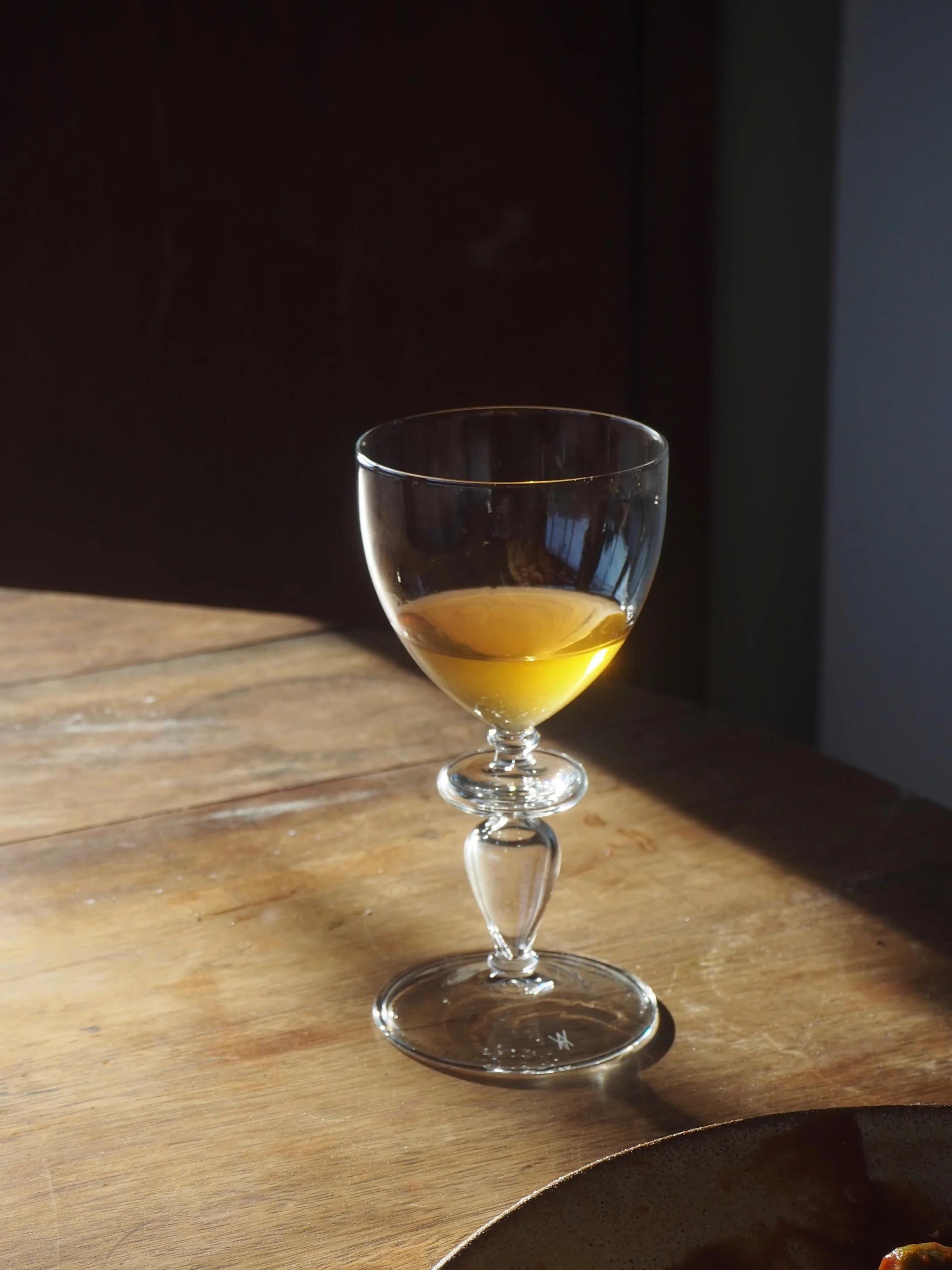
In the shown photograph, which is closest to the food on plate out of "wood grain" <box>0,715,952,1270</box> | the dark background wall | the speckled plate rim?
the speckled plate rim

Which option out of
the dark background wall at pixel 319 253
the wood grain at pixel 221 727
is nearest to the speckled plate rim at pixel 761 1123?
the wood grain at pixel 221 727

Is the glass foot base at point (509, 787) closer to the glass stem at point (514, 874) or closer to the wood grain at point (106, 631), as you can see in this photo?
the glass stem at point (514, 874)

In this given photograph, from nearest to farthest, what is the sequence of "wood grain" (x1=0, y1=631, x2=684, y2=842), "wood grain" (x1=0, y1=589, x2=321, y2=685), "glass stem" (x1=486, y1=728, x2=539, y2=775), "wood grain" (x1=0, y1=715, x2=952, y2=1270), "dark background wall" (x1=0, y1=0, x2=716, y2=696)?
1. "wood grain" (x1=0, y1=715, x2=952, y2=1270)
2. "glass stem" (x1=486, y1=728, x2=539, y2=775)
3. "wood grain" (x1=0, y1=631, x2=684, y2=842)
4. "wood grain" (x1=0, y1=589, x2=321, y2=685)
5. "dark background wall" (x1=0, y1=0, x2=716, y2=696)

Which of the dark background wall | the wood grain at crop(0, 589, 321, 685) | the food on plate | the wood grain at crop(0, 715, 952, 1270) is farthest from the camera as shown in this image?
the dark background wall

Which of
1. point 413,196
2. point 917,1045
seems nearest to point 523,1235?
point 917,1045

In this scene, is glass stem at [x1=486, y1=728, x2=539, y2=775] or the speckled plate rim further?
glass stem at [x1=486, y1=728, x2=539, y2=775]

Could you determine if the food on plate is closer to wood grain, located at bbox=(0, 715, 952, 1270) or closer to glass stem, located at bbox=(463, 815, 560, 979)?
wood grain, located at bbox=(0, 715, 952, 1270)

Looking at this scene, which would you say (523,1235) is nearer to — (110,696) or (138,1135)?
(138,1135)
